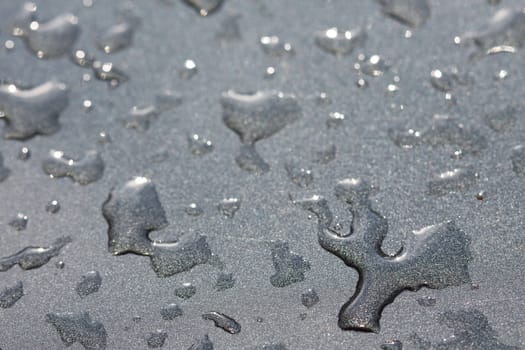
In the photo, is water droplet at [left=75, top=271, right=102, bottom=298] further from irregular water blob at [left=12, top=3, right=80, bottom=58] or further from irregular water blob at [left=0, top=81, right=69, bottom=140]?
irregular water blob at [left=12, top=3, right=80, bottom=58]

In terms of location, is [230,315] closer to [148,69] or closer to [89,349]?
[89,349]

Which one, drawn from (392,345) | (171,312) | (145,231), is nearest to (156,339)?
(171,312)

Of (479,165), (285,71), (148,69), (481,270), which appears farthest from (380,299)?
(148,69)

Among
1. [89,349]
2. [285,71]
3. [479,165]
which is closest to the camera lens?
[89,349]

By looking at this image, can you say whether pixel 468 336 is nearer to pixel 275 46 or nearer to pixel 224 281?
pixel 224 281

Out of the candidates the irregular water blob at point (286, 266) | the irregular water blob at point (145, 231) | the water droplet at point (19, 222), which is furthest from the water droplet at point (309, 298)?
the water droplet at point (19, 222)

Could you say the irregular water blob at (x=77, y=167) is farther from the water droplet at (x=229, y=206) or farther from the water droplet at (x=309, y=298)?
the water droplet at (x=309, y=298)
